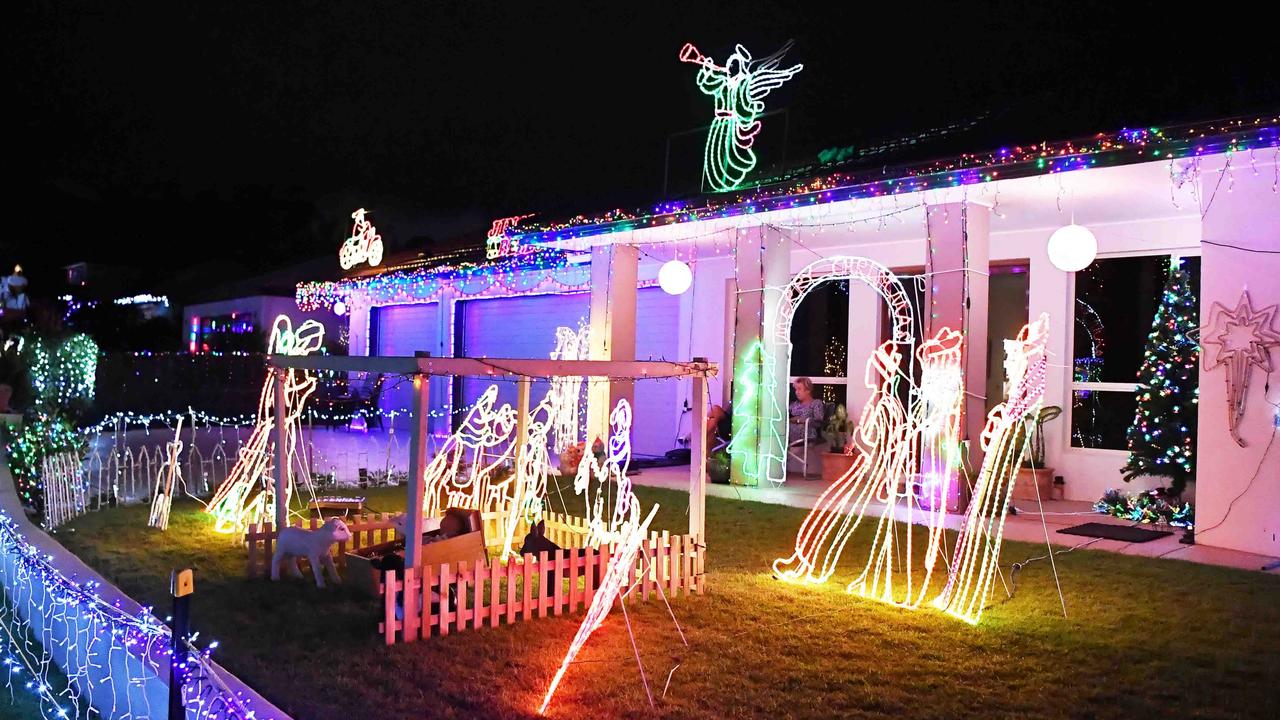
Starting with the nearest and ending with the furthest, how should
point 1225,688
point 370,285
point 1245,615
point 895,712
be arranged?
point 895,712 → point 1225,688 → point 1245,615 → point 370,285

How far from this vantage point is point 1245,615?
626 centimetres

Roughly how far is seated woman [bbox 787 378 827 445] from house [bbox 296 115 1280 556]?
586 mm

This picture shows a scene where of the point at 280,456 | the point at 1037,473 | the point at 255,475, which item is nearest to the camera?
the point at 280,456

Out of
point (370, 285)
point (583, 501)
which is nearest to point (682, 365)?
point (583, 501)

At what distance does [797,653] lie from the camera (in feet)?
17.9

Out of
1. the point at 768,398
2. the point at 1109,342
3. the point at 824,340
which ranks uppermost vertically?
the point at 824,340

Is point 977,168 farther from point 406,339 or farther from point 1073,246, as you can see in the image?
point 406,339

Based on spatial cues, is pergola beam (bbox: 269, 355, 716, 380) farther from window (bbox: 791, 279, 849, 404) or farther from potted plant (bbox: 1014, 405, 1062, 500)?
window (bbox: 791, 279, 849, 404)

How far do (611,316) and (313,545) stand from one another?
7536 mm

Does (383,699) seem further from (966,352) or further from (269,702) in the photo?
(966,352)

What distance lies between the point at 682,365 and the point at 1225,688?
378 cm

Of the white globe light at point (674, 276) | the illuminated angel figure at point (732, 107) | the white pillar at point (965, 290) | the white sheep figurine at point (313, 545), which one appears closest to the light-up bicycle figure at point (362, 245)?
the white globe light at point (674, 276)

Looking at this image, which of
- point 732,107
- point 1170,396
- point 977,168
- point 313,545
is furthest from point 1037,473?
point 313,545

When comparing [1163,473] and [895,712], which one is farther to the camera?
[1163,473]
